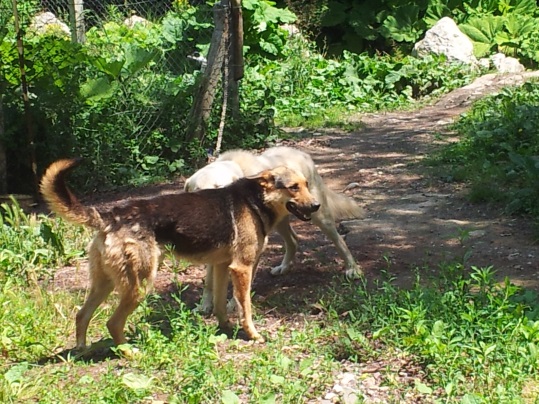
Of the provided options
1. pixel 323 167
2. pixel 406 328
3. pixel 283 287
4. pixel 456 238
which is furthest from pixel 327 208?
pixel 323 167

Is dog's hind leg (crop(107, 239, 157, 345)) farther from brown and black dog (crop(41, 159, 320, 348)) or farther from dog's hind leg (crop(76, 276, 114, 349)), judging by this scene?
dog's hind leg (crop(76, 276, 114, 349))

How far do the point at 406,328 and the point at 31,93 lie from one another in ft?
21.0

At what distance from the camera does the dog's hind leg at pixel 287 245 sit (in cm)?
688

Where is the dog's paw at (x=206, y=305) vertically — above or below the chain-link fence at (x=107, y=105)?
below

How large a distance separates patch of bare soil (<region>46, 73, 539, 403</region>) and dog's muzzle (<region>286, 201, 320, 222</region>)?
72cm

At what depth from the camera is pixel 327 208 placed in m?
6.82

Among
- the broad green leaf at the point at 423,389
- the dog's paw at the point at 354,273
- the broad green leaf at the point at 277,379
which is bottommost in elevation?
the dog's paw at the point at 354,273

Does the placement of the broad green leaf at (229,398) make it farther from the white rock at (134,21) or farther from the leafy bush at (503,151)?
the white rock at (134,21)

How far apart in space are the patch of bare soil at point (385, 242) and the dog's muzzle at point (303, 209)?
0.72m

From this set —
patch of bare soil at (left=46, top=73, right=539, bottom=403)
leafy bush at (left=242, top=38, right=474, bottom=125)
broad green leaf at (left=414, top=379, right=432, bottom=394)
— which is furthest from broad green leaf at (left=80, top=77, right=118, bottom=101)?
broad green leaf at (left=414, top=379, right=432, bottom=394)

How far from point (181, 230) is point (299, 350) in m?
1.09

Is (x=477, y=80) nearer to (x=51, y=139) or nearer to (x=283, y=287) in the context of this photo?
(x=51, y=139)

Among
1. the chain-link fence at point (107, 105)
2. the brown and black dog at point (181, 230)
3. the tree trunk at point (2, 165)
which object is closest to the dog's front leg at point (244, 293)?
the brown and black dog at point (181, 230)

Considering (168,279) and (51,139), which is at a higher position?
(51,139)
